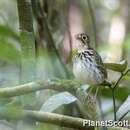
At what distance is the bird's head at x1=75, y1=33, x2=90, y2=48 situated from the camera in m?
1.92

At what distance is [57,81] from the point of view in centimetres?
154

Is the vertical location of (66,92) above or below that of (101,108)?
above

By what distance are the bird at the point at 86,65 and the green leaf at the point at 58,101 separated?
0.10 meters

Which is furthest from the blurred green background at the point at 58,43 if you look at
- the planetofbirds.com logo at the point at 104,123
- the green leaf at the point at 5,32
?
the planetofbirds.com logo at the point at 104,123

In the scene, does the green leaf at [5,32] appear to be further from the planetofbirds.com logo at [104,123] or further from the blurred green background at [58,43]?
the planetofbirds.com logo at [104,123]

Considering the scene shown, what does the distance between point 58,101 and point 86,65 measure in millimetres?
269

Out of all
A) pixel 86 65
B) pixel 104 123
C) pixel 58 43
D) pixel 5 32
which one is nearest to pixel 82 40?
pixel 86 65

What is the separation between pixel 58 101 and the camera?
1664mm

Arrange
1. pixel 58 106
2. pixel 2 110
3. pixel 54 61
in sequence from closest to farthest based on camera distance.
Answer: pixel 2 110
pixel 58 106
pixel 54 61

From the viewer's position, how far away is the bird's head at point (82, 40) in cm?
192

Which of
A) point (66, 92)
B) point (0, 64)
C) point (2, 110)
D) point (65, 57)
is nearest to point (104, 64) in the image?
point (66, 92)

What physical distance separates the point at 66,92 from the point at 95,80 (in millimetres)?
131

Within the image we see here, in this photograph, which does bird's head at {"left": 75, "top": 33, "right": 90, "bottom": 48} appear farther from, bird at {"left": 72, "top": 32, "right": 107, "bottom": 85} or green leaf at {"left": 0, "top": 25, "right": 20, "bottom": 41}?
green leaf at {"left": 0, "top": 25, "right": 20, "bottom": 41}

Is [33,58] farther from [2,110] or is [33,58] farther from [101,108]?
[2,110]
